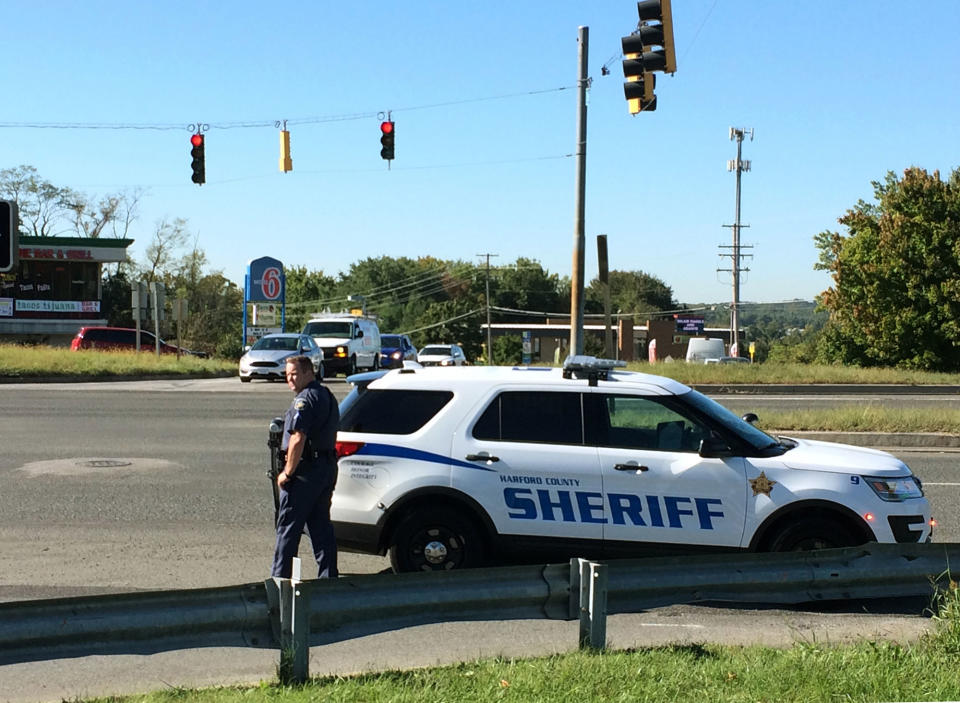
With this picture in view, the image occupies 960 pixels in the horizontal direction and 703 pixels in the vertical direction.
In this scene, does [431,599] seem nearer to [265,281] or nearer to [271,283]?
[265,281]

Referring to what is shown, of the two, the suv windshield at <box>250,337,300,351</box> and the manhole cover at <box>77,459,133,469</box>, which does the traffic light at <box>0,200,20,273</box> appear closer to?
the manhole cover at <box>77,459,133,469</box>

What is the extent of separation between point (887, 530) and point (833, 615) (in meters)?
0.69

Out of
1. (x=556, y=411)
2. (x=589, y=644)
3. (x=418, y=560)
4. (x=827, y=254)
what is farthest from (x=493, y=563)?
(x=827, y=254)

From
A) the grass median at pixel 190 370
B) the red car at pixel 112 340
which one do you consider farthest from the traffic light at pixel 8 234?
the red car at pixel 112 340

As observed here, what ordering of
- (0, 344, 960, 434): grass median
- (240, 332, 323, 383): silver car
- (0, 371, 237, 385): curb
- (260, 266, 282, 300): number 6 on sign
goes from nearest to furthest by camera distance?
1. (0, 344, 960, 434): grass median
2. (240, 332, 323, 383): silver car
3. (0, 371, 237, 385): curb
4. (260, 266, 282, 300): number 6 on sign

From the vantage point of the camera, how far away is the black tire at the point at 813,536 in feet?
23.5

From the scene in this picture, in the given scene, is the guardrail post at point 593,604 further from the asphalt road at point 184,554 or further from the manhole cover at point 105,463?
the manhole cover at point 105,463

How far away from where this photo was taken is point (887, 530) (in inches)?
282

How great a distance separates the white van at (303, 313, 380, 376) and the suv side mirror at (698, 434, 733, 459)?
2830cm

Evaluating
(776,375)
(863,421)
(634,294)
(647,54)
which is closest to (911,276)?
(776,375)

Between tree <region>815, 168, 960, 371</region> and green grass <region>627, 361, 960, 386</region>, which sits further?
tree <region>815, 168, 960, 371</region>

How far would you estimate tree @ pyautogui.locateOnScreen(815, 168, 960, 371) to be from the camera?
136 feet

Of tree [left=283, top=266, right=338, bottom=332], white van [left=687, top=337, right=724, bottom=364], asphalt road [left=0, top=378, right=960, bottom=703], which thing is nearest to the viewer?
asphalt road [left=0, top=378, right=960, bottom=703]


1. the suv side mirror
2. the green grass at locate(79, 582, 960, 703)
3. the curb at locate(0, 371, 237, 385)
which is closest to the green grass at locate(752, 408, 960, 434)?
the suv side mirror
